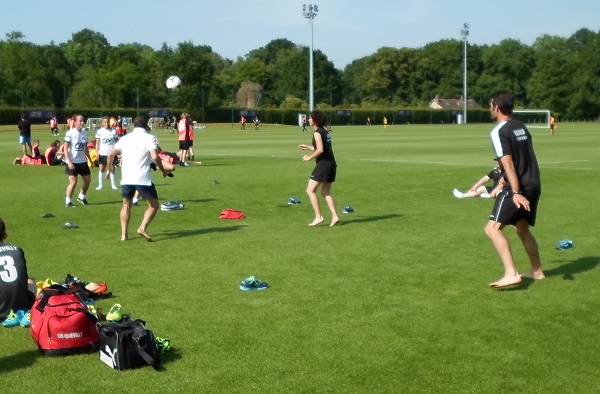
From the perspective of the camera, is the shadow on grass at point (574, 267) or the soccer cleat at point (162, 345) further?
the shadow on grass at point (574, 267)

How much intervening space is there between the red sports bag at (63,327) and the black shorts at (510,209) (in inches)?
174

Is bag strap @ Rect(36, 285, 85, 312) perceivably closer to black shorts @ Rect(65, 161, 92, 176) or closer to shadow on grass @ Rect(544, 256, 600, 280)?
Result: shadow on grass @ Rect(544, 256, 600, 280)

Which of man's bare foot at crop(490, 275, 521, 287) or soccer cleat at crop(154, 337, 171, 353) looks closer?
soccer cleat at crop(154, 337, 171, 353)

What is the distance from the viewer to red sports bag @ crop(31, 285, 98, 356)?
6.91 metres

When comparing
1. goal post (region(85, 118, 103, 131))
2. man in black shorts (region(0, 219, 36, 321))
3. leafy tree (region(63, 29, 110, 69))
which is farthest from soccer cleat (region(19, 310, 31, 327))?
leafy tree (region(63, 29, 110, 69))

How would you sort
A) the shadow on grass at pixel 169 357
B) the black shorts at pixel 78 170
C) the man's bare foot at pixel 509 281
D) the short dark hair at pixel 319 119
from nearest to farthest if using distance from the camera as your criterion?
the shadow on grass at pixel 169 357 → the man's bare foot at pixel 509 281 → the short dark hair at pixel 319 119 → the black shorts at pixel 78 170

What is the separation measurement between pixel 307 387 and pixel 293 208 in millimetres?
11333

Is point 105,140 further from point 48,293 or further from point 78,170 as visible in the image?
point 48,293

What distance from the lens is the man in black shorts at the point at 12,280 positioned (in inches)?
293

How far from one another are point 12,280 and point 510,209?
16.5 ft

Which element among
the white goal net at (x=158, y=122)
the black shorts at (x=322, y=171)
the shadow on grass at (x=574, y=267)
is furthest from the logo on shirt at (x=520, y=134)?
the white goal net at (x=158, y=122)

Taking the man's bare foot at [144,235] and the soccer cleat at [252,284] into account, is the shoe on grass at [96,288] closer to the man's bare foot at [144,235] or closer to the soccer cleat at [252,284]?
the soccer cleat at [252,284]

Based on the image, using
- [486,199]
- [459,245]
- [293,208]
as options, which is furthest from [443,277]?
[486,199]

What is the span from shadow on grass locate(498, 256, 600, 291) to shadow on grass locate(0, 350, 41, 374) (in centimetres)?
493
